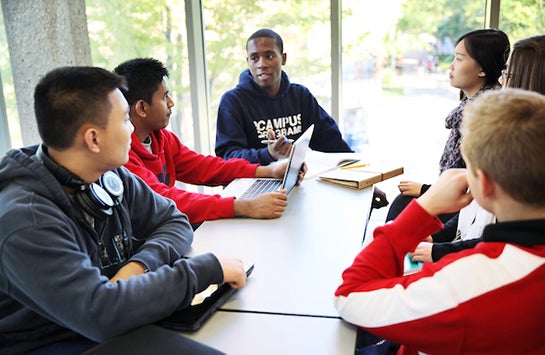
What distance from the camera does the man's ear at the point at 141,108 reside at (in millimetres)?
→ 1984

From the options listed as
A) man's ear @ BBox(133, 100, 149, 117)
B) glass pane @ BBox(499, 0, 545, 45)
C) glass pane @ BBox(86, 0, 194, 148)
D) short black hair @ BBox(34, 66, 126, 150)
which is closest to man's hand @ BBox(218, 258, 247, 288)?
short black hair @ BBox(34, 66, 126, 150)

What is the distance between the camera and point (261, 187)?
2156mm

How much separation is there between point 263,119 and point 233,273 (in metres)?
1.74

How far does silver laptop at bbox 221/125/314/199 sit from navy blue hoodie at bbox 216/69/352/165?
0.40 m

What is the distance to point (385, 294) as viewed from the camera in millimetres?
1004

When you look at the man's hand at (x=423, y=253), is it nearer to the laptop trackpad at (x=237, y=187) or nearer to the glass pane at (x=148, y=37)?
the laptop trackpad at (x=237, y=187)

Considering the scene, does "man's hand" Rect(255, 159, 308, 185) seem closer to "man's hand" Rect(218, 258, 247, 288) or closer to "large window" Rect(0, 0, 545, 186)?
"man's hand" Rect(218, 258, 247, 288)

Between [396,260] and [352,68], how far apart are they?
2.89m

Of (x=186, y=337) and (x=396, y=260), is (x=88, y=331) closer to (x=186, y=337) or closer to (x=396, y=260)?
(x=186, y=337)

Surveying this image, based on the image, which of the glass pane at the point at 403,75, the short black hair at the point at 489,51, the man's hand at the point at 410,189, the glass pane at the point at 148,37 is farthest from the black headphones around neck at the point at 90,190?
the glass pane at the point at 148,37

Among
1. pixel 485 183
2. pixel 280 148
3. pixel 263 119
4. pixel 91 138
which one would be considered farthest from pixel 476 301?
pixel 263 119

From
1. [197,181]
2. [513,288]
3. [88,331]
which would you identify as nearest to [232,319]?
[88,331]

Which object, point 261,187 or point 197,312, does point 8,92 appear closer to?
point 261,187

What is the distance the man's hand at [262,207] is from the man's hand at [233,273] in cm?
53
